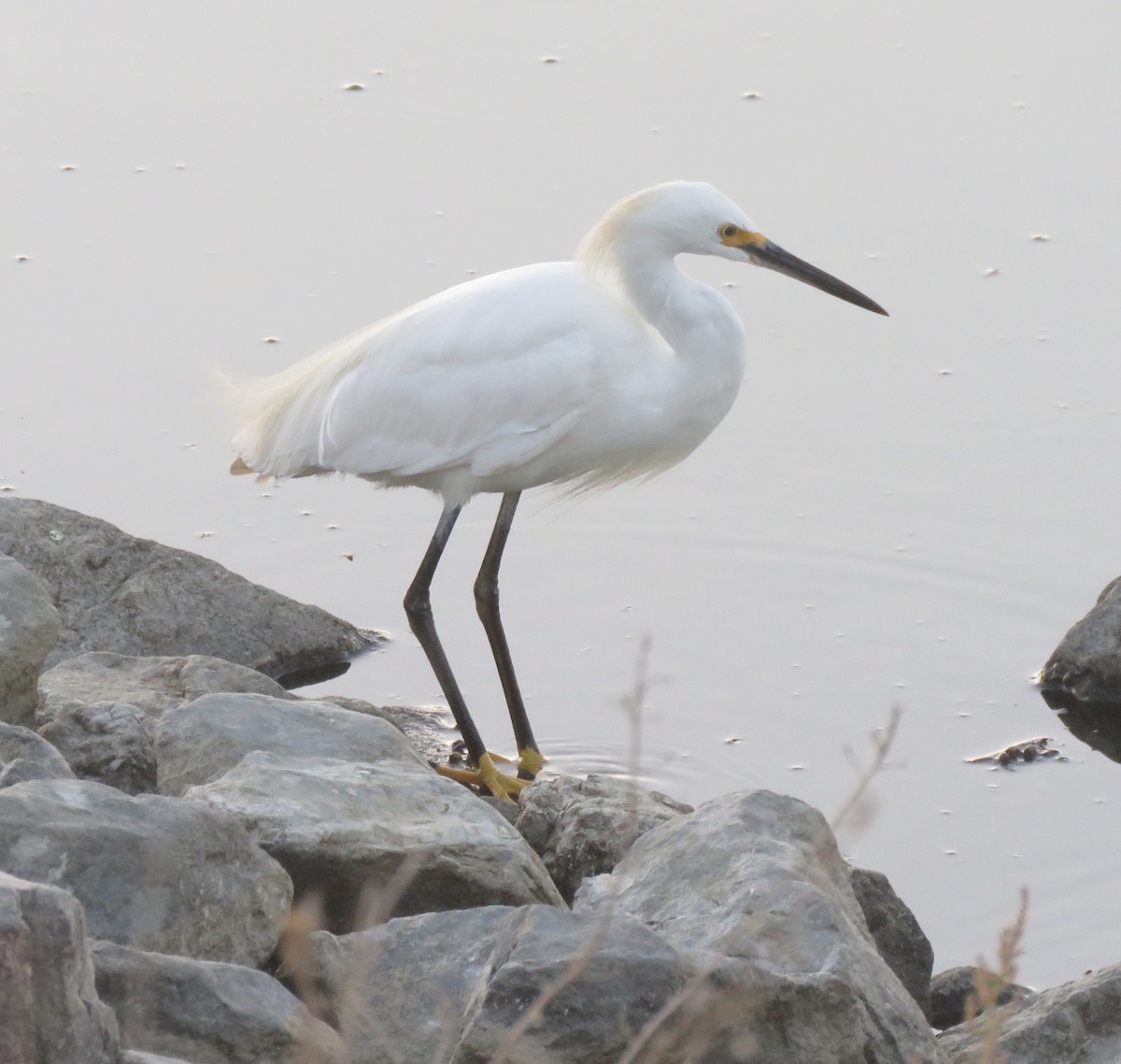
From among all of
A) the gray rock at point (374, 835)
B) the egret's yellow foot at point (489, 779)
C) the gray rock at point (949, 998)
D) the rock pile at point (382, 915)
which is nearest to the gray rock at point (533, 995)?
the rock pile at point (382, 915)

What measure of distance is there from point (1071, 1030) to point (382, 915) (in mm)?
2141

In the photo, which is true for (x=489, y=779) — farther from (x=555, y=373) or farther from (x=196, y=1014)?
(x=196, y=1014)

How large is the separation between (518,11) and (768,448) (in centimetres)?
458

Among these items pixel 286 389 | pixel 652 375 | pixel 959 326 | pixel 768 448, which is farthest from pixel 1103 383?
pixel 286 389

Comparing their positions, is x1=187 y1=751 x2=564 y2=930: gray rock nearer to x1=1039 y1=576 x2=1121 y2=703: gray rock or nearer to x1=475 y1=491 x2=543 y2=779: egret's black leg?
x1=475 y1=491 x2=543 y2=779: egret's black leg

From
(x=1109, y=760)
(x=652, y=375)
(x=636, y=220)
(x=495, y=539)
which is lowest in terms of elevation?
(x=1109, y=760)

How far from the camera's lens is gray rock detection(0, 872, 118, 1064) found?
2.47 meters

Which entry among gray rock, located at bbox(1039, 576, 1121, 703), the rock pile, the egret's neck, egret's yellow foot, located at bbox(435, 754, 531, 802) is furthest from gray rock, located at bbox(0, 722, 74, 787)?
gray rock, located at bbox(1039, 576, 1121, 703)

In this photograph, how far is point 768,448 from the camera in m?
7.97

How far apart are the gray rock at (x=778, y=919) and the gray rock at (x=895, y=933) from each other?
53cm

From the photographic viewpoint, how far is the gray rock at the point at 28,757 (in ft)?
12.0

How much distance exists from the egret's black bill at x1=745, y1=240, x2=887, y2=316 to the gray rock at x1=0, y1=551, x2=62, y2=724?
93.5 inches

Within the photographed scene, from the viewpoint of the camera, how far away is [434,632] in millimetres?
6148

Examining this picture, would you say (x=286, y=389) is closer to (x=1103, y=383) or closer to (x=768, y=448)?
(x=768, y=448)
